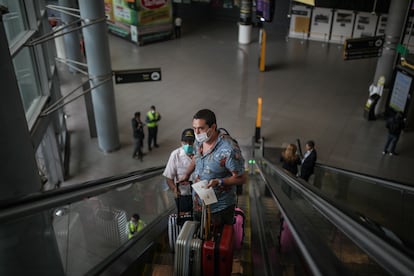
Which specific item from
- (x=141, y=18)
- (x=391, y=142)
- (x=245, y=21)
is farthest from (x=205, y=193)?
(x=141, y=18)

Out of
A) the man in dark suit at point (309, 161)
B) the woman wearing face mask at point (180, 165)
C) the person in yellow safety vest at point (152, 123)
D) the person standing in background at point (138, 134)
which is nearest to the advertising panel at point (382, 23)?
the person in yellow safety vest at point (152, 123)

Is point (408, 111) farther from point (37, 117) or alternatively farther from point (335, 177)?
point (37, 117)

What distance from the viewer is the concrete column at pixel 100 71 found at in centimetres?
1035

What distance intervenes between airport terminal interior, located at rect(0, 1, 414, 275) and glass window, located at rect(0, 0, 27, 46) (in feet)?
11.4

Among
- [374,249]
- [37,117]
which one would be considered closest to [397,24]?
[37,117]

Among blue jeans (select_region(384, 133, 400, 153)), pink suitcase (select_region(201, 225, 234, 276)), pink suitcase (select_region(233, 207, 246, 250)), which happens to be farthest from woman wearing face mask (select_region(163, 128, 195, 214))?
blue jeans (select_region(384, 133, 400, 153))

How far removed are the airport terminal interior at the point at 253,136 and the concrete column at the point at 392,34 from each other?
1.51 meters

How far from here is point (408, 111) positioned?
490 inches

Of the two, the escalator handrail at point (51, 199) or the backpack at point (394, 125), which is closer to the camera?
the escalator handrail at point (51, 199)

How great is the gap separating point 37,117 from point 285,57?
14274 mm

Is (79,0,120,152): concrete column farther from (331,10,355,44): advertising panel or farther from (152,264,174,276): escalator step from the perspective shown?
(331,10,355,44): advertising panel

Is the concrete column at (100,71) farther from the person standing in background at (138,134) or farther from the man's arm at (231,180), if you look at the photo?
the man's arm at (231,180)

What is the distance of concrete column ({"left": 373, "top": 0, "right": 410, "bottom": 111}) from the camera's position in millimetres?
13250

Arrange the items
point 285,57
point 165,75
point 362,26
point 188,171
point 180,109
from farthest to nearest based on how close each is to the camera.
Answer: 1. point 362,26
2. point 285,57
3. point 165,75
4. point 180,109
5. point 188,171
